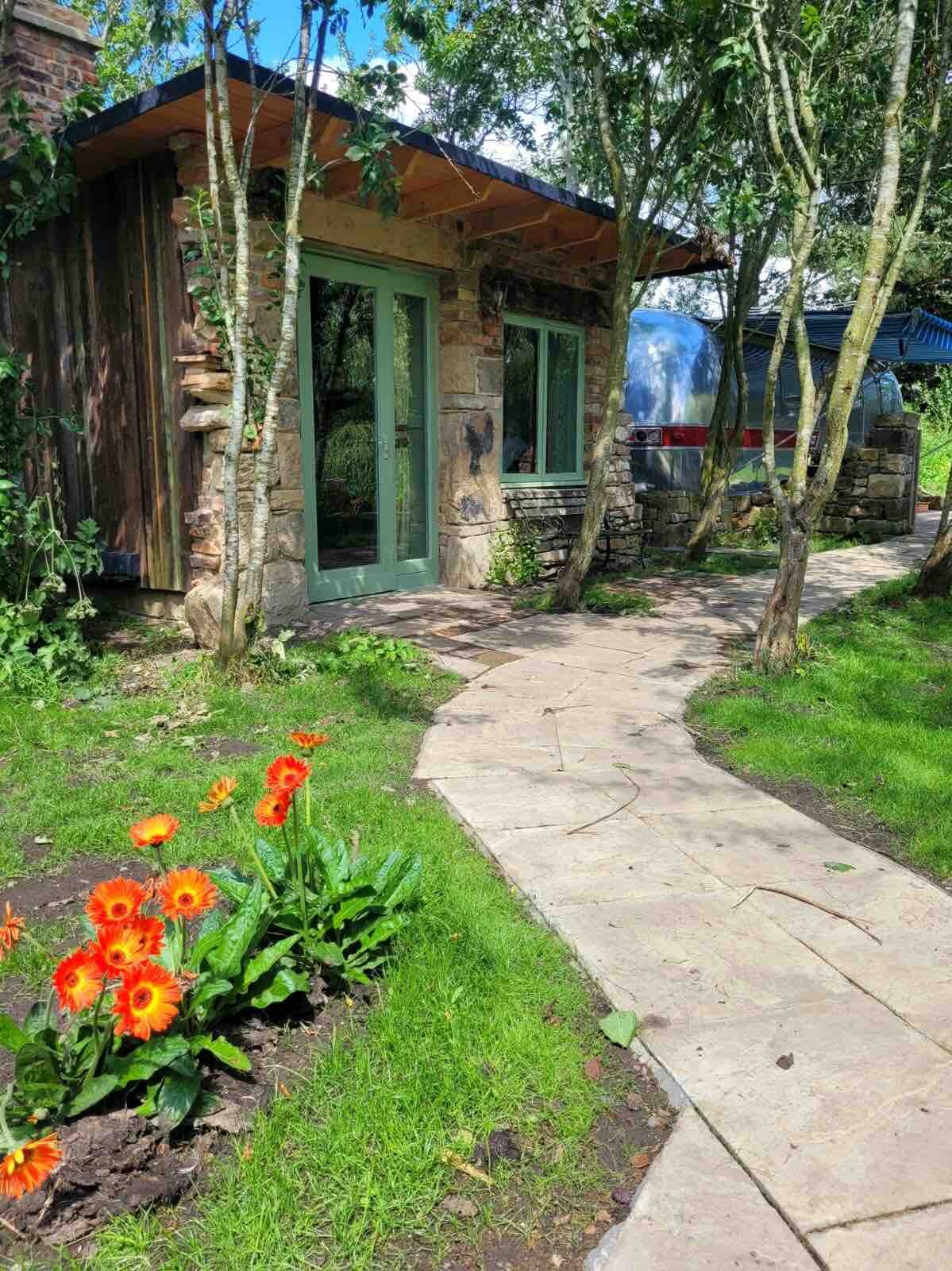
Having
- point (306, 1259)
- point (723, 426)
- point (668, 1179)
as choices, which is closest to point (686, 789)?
point (668, 1179)

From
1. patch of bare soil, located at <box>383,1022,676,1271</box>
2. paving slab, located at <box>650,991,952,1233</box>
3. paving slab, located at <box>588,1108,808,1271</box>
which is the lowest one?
patch of bare soil, located at <box>383,1022,676,1271</box>

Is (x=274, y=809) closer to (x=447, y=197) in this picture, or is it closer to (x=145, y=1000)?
(x=145, y=1000)

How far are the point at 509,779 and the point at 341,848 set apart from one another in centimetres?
125

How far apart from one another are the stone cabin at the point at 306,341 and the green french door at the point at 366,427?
0.06ft

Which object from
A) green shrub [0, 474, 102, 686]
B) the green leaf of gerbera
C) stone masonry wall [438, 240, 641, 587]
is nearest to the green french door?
stone masonry wall [438, 240, 641, 587]

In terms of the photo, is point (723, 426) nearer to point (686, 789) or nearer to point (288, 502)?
point (288, 502)

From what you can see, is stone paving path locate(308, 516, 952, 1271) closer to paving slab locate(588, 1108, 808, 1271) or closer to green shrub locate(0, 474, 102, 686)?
paving slab locate(588, 1108, 808, 1271)

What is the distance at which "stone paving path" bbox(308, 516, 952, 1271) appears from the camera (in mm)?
1562

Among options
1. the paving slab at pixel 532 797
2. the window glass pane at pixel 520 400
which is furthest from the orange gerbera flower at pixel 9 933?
the window glass pane at pixel 520 400

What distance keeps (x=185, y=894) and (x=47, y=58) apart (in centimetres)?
705

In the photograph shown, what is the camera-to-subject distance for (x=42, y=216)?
5.02 metres

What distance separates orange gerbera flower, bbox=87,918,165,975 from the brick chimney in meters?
6.55

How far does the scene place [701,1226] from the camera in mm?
1546

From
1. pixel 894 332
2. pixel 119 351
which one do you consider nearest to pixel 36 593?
pixel 119 351
